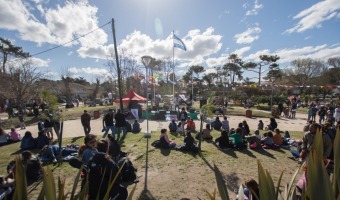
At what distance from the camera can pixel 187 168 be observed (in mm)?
7328

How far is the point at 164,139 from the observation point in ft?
32.8

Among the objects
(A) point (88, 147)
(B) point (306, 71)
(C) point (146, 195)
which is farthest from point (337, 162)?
(B) point (306, 71)

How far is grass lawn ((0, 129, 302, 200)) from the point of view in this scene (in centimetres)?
573

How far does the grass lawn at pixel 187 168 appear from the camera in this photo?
Answer: 5727 mm

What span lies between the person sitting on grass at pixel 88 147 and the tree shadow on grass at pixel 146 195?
160 cm

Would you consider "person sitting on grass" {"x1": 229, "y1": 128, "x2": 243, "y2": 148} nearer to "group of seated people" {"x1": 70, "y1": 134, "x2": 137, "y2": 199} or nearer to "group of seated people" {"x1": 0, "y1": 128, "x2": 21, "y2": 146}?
"group of seated people" {"x1": 70, "y1": 134, "x2": 137, "y2": 199}

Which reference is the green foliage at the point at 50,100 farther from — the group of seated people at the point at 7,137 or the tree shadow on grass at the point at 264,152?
the tree shadow on grass at the point at 264,152

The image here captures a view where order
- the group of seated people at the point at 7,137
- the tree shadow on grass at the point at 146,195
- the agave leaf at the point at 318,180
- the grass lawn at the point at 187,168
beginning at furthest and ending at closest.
A: the group of seated people at the point at 7,137, the grass lawn at the point at 187,168, the tree shadow on grass at the point at 146,195, the agave leaf at the point at 318,180

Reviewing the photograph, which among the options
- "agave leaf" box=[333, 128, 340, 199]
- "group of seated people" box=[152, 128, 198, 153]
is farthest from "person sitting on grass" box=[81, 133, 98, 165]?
"group of seated people" box=[152, 128, 198, 153]

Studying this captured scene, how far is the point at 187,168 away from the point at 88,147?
3599 mm

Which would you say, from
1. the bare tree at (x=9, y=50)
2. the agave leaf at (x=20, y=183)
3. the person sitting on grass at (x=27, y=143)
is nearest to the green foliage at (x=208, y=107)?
the person sitting on grass at (x=27, y=143)

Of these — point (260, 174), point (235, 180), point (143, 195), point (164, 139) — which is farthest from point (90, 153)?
point (164, 139)

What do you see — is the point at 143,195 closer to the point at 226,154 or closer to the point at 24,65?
the point at 226,154

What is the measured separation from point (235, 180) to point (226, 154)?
2766 millimetres
